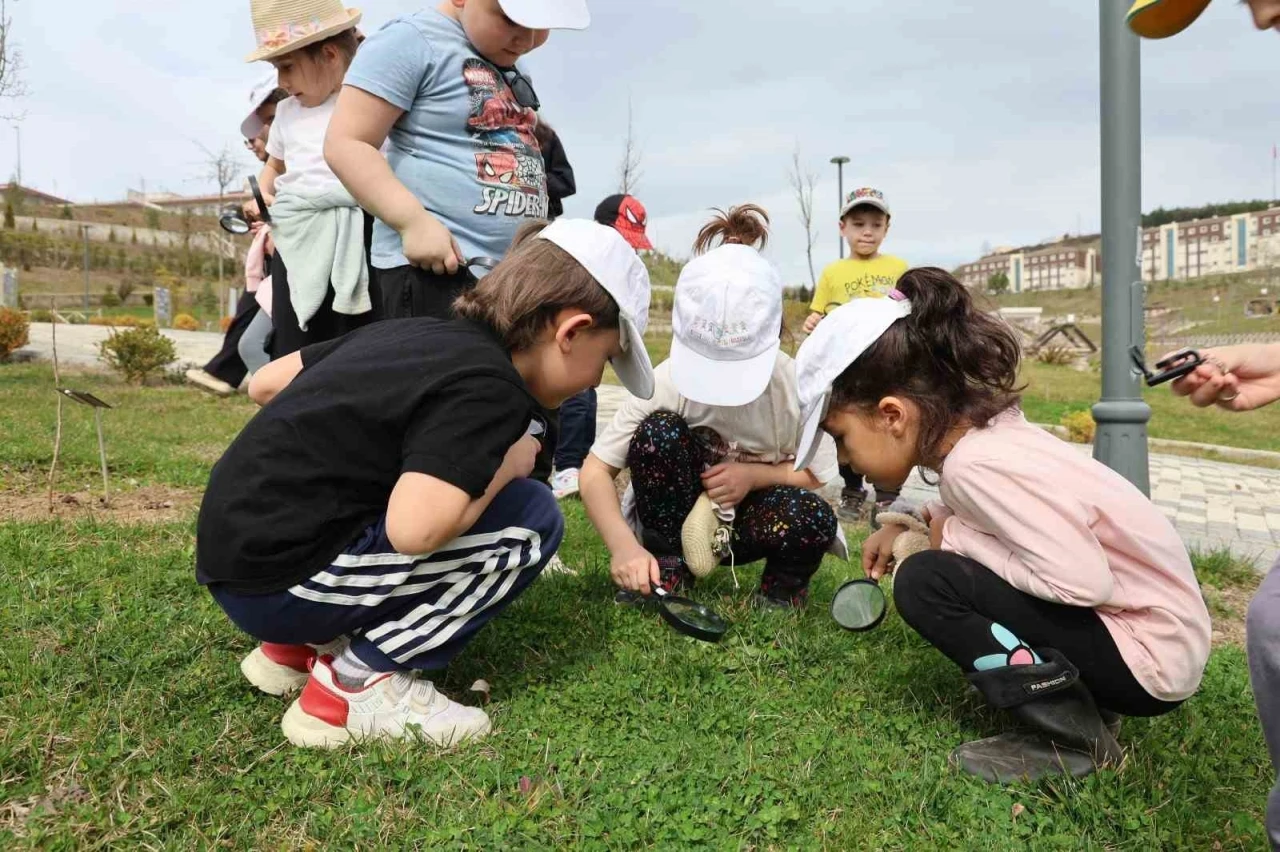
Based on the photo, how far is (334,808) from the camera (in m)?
1.74

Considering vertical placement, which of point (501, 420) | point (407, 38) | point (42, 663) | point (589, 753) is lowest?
point (589, 753)

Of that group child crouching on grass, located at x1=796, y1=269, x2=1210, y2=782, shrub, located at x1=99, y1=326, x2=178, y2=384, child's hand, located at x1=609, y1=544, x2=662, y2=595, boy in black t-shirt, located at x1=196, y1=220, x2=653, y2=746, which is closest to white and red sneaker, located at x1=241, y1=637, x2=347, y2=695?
boy in black t-shirt, located at x1=196, y1=220, x2=653, y2=746

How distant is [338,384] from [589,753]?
3.01 ft

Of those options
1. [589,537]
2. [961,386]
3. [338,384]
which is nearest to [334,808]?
[338,384]

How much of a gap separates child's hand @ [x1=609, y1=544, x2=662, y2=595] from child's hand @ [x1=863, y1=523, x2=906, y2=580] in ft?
1.88

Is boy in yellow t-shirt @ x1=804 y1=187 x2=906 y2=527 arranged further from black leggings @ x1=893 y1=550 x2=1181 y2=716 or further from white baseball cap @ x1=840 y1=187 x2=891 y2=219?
black leggings @ x1=893 y1=550 x2=1181 y2=716

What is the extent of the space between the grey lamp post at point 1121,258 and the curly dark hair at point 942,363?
1.76 m

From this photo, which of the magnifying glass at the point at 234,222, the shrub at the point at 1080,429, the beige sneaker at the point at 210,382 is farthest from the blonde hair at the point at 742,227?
the shrub at the point at 1080,429

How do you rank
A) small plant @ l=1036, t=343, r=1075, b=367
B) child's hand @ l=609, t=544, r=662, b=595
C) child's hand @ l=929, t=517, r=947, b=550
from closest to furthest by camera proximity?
1. child's hand @ l=929, t=517, r=947, b=550
2. child's hand @ l=609, t=544, r=662, b=595
3. small plant @ l=1036, t=343, r=1075, b=367

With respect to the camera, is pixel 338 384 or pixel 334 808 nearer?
pixel 334 808

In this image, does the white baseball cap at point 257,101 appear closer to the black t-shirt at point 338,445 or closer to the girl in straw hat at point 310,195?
the girl in straw hat at point 310,195

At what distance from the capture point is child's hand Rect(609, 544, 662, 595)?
2.59 meters

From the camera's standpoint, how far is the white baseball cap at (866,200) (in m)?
6.01

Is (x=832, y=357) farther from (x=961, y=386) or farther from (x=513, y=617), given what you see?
(x=513, y=617)
